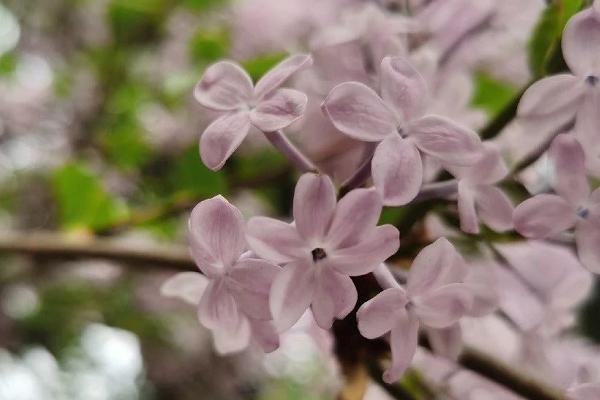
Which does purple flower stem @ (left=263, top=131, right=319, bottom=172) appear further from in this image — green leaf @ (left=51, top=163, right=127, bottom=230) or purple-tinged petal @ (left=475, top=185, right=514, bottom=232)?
green leaf @ (left=51, top=163, right=127, bottom=230)

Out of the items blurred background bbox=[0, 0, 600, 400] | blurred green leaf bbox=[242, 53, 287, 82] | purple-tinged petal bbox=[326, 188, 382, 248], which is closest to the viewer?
purple-tinged petal bbox=[326, 188, 382, 248]

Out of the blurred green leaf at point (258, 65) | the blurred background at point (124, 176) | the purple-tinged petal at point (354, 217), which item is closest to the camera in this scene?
the purple-tinged petal at point (354, 217)

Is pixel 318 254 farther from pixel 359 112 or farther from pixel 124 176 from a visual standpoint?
pixel 124 176

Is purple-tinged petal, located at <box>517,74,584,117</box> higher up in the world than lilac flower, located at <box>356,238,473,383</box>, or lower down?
higher up

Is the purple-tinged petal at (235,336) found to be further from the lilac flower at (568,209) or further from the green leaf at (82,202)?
the green leaf at (82,202)

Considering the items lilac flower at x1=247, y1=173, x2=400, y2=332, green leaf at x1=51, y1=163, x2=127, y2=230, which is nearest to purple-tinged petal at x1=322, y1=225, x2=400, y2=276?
lilac flower at x1=247, y1=173, x2=400, y2=332

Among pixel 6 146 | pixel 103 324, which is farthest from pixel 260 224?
pixel 6 146

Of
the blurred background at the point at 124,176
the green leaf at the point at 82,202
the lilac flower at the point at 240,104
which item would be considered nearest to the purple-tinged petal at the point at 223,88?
the lilac flower at the point at 240,104

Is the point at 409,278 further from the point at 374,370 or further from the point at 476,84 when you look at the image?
the point at 476,84
